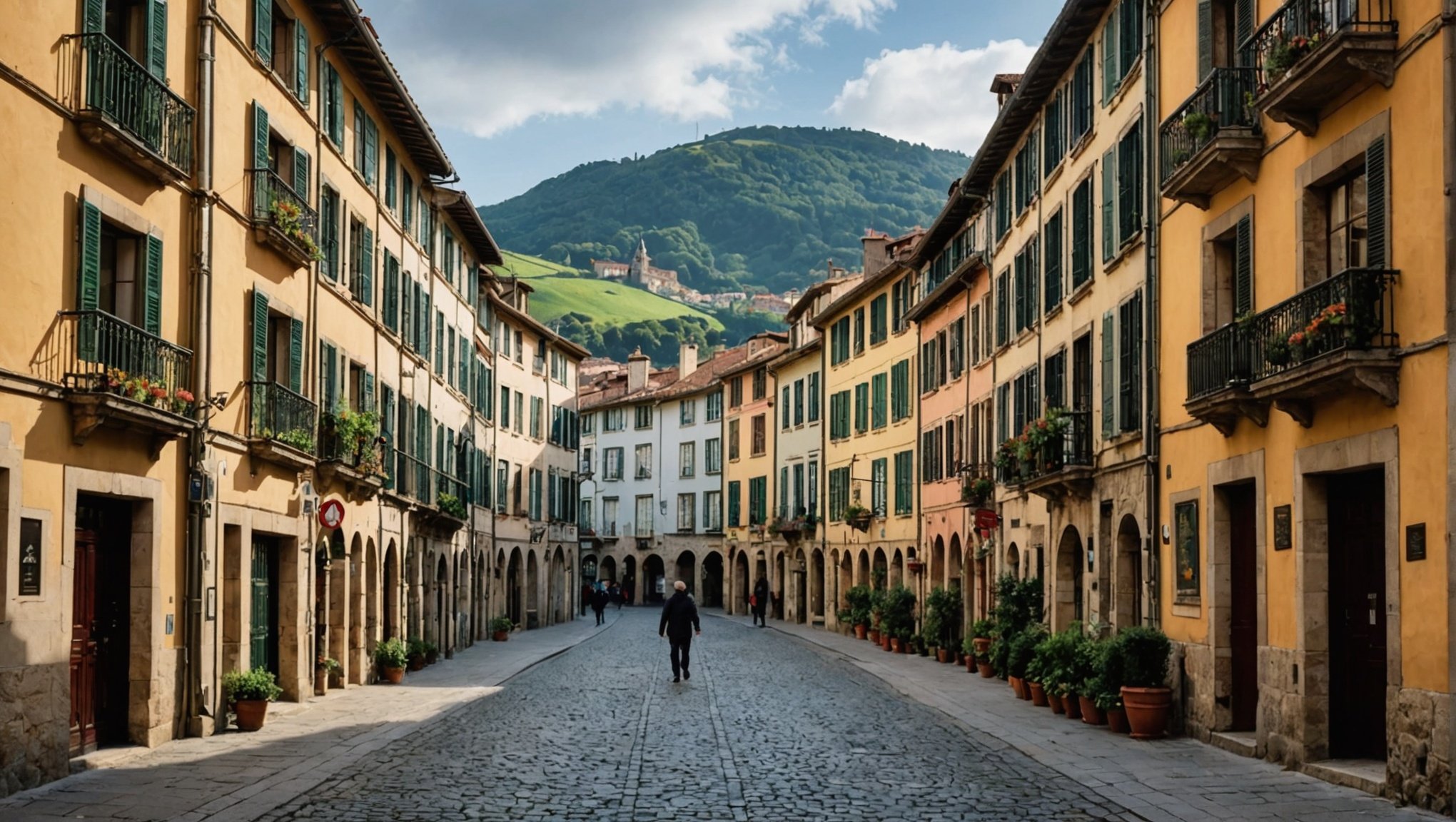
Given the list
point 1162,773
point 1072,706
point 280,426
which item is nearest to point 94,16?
point 280,426

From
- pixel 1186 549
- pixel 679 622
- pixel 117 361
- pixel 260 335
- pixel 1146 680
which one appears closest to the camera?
pixel 117 361

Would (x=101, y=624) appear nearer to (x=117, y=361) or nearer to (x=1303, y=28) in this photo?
(x=117, y=361)

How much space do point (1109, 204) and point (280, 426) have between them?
13.5m

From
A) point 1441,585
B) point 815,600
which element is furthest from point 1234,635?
point 815,600

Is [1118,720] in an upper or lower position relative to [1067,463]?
lower

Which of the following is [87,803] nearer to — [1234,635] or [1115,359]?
[1234,635]

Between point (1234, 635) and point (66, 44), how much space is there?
1521 centimetres

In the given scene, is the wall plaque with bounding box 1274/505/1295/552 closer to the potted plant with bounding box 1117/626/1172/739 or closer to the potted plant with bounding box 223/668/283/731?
the potted plant with bounding box 1117/626/1172/739

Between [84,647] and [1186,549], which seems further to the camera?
[1186,549]

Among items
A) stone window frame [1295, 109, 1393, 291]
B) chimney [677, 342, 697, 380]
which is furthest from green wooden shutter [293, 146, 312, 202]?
chimney [677, 342, 697, 380]

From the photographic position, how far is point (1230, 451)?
2033 centimetres

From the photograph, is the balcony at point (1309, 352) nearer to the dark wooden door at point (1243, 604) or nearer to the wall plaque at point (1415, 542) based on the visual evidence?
the wall plaque at point (1415, 542)

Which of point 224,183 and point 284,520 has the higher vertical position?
point 224,183

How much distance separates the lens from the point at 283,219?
78.3 ft
